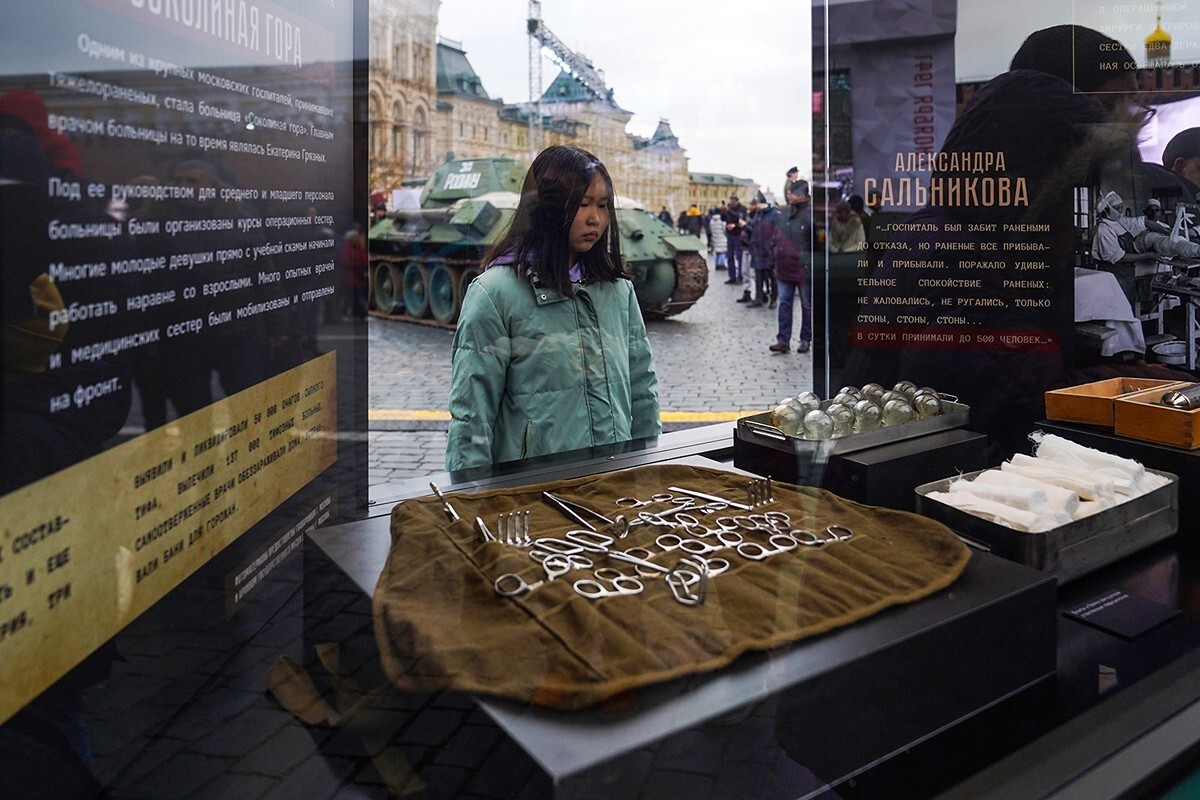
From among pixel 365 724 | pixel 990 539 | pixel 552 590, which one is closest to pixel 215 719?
pixel 365 724

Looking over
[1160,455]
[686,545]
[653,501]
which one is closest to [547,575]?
[686,545]

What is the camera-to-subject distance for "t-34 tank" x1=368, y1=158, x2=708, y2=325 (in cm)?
186

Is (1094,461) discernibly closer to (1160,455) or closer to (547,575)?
(1160,455)

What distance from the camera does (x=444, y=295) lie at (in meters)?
2.12

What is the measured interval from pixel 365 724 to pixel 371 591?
0.15m

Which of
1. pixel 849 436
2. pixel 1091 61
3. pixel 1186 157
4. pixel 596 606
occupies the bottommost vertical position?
pixel 596 606

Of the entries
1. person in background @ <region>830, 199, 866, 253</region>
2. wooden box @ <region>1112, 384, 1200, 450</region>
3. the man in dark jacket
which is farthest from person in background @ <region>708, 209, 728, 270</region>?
wooden box @ <region>1112, 384, 1200, 450</region>

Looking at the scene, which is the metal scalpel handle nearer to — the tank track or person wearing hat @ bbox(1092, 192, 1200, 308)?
the tank track

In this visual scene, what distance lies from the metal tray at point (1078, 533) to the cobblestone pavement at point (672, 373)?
605 mm

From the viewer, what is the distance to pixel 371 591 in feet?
3.91

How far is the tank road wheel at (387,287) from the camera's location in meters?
1.89

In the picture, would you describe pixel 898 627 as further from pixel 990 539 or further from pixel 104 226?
pixel 104 226

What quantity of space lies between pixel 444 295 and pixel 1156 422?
140 centimetres

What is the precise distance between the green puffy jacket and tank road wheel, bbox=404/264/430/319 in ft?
0.34
